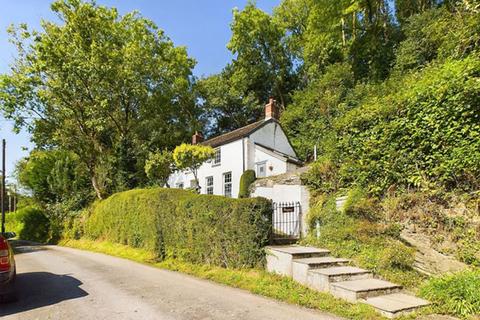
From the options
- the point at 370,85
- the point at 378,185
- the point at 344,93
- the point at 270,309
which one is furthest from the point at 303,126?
the point at 270,309

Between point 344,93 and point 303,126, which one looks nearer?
point 344,93

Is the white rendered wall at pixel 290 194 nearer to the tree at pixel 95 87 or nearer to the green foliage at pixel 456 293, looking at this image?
the green foliage at pixel 456 293

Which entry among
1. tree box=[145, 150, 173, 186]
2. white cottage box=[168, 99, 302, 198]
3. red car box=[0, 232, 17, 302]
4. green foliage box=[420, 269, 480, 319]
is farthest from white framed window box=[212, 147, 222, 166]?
green foliage box=[420, 269, 480, 319]

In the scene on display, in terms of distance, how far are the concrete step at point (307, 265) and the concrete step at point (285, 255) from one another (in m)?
0.17

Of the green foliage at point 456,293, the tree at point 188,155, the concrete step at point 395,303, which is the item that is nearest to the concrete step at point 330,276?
the concrete step at point 395,303

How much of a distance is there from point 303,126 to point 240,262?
20126 mm

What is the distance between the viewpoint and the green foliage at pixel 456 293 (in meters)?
5.92

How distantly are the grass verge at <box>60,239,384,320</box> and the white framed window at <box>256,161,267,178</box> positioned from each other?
10.5 m

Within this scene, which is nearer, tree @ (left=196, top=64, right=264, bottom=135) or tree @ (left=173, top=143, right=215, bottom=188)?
tree @ (left=173, top=143, right=215, bottom=188)

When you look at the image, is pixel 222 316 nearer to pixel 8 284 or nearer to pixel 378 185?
pixel 8 284

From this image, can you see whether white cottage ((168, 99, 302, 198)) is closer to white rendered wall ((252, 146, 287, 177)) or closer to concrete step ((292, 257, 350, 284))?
white rendered wall ((252, 146, 287, 177))

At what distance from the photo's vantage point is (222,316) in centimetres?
626

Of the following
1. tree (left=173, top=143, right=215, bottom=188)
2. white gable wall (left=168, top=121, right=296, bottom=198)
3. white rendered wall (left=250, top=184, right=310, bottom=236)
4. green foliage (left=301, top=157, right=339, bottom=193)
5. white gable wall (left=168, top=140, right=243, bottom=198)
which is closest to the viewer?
green foliage (left=301, top=157, right=339, bottom=193)

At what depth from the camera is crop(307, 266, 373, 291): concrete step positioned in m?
7.48
